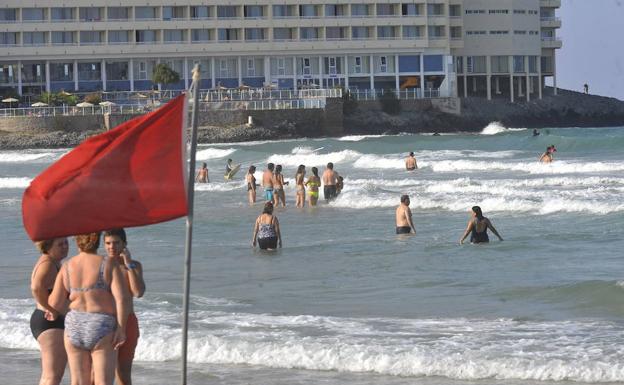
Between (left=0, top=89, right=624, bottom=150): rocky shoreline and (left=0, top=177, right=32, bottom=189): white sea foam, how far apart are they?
2633 centimetres

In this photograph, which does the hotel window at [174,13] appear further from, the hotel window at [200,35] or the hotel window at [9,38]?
the hotel window at [9,38]

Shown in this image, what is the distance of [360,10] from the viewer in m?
92.6

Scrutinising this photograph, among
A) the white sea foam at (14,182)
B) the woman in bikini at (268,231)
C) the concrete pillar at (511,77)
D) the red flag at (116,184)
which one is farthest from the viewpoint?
the concrete pillar at (511,77)

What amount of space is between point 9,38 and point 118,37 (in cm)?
673

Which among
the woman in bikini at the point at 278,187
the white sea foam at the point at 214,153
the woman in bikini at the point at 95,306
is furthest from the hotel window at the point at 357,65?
the woman in bikini at the point at 95,306

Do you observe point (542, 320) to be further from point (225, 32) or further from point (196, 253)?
point (225, 32)

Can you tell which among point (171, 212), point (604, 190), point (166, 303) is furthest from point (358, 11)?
point (171, 212)

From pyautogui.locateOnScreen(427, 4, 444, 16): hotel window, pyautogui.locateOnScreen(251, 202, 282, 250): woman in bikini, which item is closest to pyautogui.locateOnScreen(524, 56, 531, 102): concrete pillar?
pyautogui.locateOnScreen(427, 4, 444, 16): hotel window

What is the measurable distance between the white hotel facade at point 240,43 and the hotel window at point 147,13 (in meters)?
0.06

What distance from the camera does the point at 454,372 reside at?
11570 mm

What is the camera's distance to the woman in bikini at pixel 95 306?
829cm

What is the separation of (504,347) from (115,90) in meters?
77.4

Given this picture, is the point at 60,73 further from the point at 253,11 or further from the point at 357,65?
the point at 357,65

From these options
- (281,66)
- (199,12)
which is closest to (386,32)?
(281,66)
